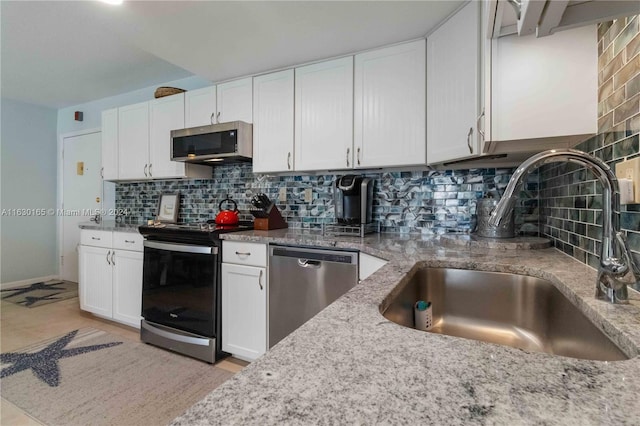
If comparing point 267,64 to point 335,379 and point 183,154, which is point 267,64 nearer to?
point 183,154

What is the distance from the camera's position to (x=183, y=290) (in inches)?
86.8

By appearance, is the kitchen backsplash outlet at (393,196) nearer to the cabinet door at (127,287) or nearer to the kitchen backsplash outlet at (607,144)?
the kitchen backsplash outlet at (607,144)

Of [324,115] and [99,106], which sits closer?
[324,115]

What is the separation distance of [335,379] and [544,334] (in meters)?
0.86

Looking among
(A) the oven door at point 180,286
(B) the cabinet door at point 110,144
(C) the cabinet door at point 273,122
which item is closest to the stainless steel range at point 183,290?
(A) the oven door at point 180,286

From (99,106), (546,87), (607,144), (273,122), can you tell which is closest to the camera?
(607,144)

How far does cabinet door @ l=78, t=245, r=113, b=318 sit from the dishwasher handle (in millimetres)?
1989

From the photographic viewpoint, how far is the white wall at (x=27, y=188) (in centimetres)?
387

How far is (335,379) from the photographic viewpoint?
387 millimetres

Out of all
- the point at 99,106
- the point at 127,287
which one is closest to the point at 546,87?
the point at 127,287

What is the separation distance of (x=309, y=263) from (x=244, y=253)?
1.61 ft

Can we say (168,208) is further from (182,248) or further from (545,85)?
(545,85)

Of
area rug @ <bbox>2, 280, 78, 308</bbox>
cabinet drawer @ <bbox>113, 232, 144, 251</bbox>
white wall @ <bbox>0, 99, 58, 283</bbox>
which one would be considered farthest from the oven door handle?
white wall @ <bbox>0, 99, 58, 283</bbox>

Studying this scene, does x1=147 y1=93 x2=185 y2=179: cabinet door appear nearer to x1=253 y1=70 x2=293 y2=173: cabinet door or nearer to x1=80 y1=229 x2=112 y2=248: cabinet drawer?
x1=80 y1=229 x2=112 y2=248: cabinet drawer
